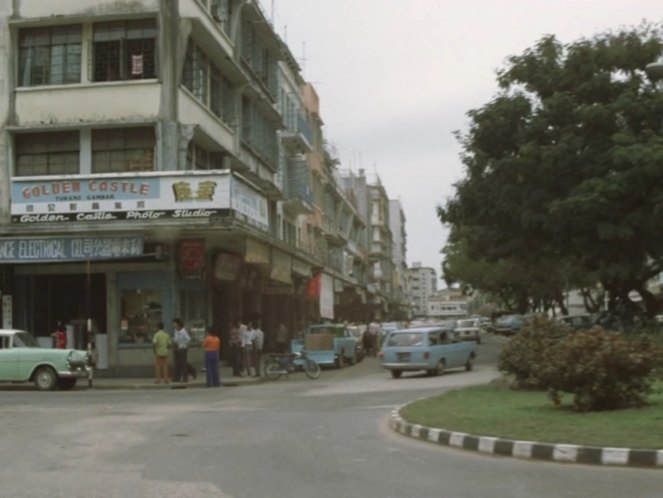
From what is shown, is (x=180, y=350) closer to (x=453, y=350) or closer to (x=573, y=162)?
(x=453, y=350)

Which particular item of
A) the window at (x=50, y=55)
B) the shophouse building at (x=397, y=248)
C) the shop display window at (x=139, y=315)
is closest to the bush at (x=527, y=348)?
the shop display window at (x=139, y=315)

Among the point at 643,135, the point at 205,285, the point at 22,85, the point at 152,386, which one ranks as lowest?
the point at 152,386

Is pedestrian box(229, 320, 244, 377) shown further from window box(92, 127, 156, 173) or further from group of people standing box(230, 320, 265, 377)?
window box(92, 127, 156, 173)

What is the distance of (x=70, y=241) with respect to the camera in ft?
89.7

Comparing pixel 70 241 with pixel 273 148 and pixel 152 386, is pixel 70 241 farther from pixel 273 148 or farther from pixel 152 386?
pixel 273 148

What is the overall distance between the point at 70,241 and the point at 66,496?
19.8m

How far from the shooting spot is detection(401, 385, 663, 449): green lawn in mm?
10773

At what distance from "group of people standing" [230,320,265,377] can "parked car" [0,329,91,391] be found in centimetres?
643

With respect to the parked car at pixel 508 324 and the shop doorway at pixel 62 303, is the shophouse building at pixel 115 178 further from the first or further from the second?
the parked car at pixel 508 324

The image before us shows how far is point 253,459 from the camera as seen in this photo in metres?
10.8

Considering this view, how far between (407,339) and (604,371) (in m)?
15.5

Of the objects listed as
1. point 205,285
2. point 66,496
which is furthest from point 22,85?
point 66,496

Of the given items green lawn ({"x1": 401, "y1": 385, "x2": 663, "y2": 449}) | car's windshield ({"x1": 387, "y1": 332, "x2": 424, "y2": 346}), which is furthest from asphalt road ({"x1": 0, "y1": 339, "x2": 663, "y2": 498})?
car's windshield ({"x1": 387, "y1": 332, "x2": 424, "y2": 346})

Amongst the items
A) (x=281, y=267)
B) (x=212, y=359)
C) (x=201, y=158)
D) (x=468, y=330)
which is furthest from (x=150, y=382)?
(x=468, y=330)
